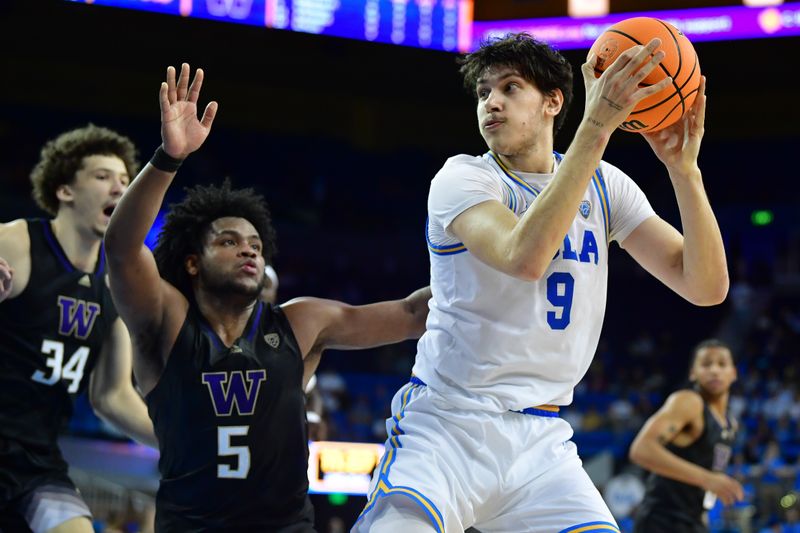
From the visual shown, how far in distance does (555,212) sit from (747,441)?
469 inches

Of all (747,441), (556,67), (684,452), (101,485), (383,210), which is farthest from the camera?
(383,210)

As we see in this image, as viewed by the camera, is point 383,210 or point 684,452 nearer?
point 684,452

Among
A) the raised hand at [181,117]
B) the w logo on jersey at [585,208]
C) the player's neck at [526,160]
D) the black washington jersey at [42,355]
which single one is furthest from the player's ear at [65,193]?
the w logo on jersey at [585,208]

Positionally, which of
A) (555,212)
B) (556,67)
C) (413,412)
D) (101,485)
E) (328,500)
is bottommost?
(101,485)

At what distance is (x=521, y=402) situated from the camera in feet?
9.81

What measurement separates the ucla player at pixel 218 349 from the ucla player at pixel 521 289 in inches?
23.4

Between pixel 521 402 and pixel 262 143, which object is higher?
pixel 262 143

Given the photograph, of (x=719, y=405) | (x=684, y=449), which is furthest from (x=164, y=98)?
(x=719, y=405)

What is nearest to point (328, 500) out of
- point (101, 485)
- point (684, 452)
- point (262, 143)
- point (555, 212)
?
point (684, 452)

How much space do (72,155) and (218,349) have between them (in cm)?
151

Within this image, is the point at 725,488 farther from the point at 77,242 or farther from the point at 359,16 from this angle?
the point at 359,16

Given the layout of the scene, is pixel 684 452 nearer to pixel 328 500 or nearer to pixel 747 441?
pixel 328 500

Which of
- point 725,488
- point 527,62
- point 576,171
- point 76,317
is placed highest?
point 527,62

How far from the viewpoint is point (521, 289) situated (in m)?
3.00
